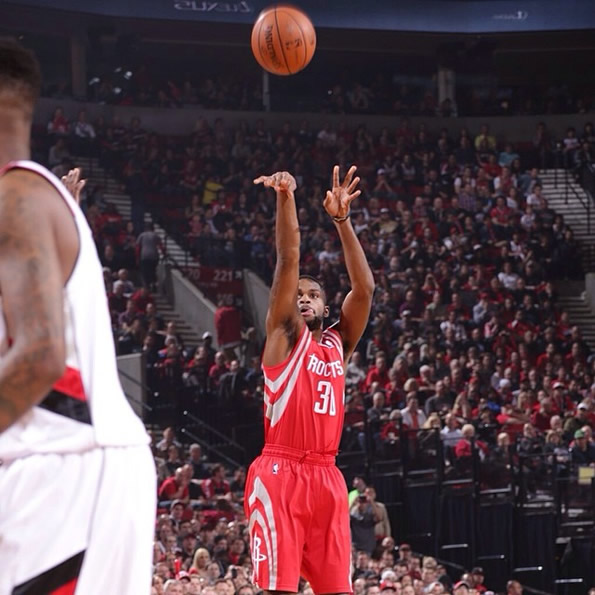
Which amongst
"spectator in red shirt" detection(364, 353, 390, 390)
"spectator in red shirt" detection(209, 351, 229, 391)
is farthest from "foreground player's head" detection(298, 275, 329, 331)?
"spectator in red shirt" detection(364, 353, 390, 390)

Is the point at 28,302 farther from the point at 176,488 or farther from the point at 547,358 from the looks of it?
the point at 547,358

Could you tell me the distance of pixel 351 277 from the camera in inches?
279

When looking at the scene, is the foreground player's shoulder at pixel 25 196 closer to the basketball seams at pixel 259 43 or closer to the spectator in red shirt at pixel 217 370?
the basketball seams at pixel 259 43

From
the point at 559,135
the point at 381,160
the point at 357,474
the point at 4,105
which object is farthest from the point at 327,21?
the point at 4,105

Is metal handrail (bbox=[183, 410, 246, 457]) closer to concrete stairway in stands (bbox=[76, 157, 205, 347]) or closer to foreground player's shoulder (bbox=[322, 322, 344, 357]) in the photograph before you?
concrete stairway in stands (bbox=[76, 157, 205, 347])

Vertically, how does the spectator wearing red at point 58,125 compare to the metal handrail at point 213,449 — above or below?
above

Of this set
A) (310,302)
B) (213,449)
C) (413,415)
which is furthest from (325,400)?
(413,415)

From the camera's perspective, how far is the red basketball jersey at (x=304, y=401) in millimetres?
6641

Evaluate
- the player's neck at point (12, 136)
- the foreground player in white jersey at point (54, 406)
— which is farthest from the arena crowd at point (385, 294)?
the player's neck at point (12, 136)

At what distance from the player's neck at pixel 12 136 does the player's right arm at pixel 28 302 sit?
0.41ft

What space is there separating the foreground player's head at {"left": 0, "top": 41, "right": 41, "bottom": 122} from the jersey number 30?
4.04 m

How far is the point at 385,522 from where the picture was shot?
1405 centimetres

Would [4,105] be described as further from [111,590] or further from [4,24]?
[4,24]

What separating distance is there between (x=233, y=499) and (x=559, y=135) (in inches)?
679
